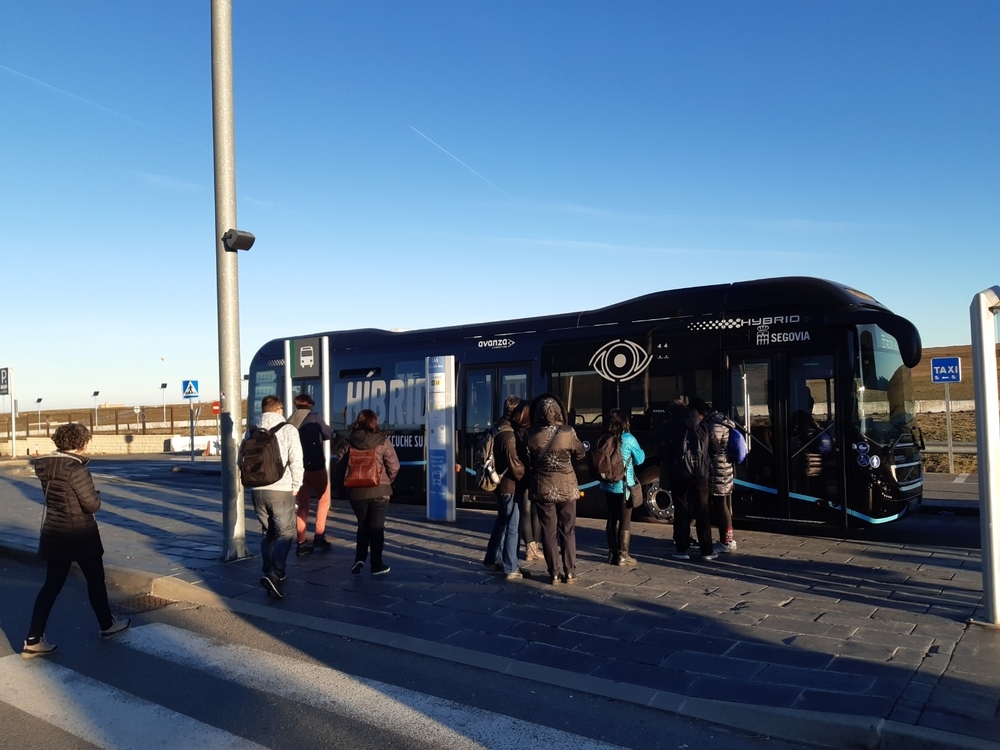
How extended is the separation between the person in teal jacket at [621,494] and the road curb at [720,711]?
10.1 feet

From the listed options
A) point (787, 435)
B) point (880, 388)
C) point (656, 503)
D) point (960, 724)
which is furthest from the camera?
point (656, 503)

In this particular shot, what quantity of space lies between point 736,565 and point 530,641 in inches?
138

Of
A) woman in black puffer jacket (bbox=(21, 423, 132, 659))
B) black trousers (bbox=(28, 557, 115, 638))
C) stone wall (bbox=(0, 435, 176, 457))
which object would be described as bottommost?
stone wall (bbox=(0, 435, 176, 457))

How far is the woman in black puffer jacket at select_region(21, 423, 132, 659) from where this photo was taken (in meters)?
6.02

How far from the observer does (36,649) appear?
5922 mm

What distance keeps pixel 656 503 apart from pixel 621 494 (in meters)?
3.50

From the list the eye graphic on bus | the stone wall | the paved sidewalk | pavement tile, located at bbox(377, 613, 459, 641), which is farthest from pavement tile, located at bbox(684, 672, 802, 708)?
the stone wall

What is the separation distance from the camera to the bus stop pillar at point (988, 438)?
5980mm

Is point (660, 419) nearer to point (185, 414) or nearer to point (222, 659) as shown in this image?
point (222, 659)

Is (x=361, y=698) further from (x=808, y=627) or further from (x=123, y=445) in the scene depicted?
(x=123, y=445)

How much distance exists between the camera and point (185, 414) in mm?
43562

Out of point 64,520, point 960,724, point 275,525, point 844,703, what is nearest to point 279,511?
point 275,525

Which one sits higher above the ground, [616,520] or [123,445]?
[616,520]

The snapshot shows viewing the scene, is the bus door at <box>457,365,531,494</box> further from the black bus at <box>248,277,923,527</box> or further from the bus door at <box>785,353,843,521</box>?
the bus door at <box>785,353,843,521</box>
